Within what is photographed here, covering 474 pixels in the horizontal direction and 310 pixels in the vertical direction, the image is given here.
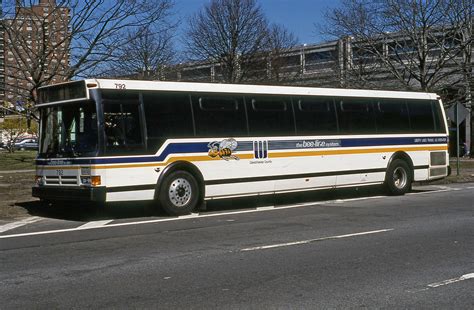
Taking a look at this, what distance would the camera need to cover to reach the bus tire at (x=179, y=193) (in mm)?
12141

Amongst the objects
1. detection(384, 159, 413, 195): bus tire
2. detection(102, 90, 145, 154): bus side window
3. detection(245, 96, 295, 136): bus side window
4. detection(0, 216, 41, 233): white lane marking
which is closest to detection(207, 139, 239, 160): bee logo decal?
detection(245, 96, 295, 136): bus side window

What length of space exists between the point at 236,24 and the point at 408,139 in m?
22.4

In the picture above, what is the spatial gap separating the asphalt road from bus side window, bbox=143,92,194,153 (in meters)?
1.72

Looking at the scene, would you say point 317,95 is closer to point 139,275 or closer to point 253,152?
point 253,152

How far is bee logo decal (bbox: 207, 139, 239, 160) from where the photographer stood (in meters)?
12.9

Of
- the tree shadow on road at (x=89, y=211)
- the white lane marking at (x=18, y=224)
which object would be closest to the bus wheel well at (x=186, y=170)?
the tree shadow on road at (x=89, y=211)

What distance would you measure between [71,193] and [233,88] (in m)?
4.29

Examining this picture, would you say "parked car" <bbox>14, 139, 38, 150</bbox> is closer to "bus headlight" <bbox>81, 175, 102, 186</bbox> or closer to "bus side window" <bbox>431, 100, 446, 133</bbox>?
"bus side window" <bbox>431, 100, 446, 133</bbox>

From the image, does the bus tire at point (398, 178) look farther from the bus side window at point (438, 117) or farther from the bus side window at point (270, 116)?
the bus side window at point (270, 116)

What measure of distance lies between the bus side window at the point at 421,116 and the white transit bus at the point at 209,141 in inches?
12.6

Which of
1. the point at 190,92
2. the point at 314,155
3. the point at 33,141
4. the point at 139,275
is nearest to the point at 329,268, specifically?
the point at 139,275

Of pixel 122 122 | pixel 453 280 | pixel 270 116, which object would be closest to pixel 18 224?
pixel 122 122

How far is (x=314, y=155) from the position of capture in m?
14.8

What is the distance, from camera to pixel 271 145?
13.9m
